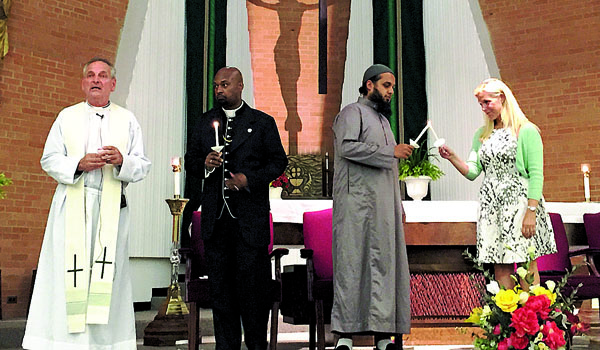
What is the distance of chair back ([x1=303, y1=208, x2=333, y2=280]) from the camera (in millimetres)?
4395

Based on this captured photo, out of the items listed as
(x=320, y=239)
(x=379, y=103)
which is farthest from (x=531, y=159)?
(x=320, y=239)

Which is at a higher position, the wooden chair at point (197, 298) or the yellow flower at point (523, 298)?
the yellow flower at point (523, 298)

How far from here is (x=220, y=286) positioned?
138 inches

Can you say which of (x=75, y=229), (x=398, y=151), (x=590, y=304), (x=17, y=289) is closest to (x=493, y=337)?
(x=398, y=151)

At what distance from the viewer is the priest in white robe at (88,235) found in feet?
10.7

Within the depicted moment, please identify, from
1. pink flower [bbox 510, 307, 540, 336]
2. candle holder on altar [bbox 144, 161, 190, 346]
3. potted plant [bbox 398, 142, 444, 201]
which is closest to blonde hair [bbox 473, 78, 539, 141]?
pink flower [bbox 510, 307, 540, 336]

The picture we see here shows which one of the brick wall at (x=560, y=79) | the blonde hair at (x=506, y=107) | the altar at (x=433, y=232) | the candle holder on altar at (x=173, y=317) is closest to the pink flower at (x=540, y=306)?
the blonde hair at (x=506, y=107)

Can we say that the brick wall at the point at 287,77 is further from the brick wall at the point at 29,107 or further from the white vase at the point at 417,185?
the white vase at the point at 417,185

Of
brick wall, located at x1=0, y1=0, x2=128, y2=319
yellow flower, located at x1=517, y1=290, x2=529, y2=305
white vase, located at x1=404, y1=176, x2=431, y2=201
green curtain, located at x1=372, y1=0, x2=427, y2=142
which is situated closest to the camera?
yellow flower, located at x1=517, y1=290, x2=529, y2=305

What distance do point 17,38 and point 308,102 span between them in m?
3.20

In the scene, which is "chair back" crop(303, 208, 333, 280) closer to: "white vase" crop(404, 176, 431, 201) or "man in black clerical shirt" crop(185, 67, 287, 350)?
"man in black clerical shirt" crop(185, 67, 287, 350)

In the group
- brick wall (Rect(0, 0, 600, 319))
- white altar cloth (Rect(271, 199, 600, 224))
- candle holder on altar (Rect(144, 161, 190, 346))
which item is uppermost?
brick wall (Rect(0, 0, 600, 319))

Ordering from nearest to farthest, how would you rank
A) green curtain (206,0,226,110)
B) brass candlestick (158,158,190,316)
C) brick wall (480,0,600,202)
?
brass candlestick (158,158,190,316) < brick wall (480,0,600,202) < green curtain (206,0,226,110)

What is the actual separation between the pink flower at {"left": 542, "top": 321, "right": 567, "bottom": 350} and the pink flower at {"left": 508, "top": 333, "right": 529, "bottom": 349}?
78 mm
